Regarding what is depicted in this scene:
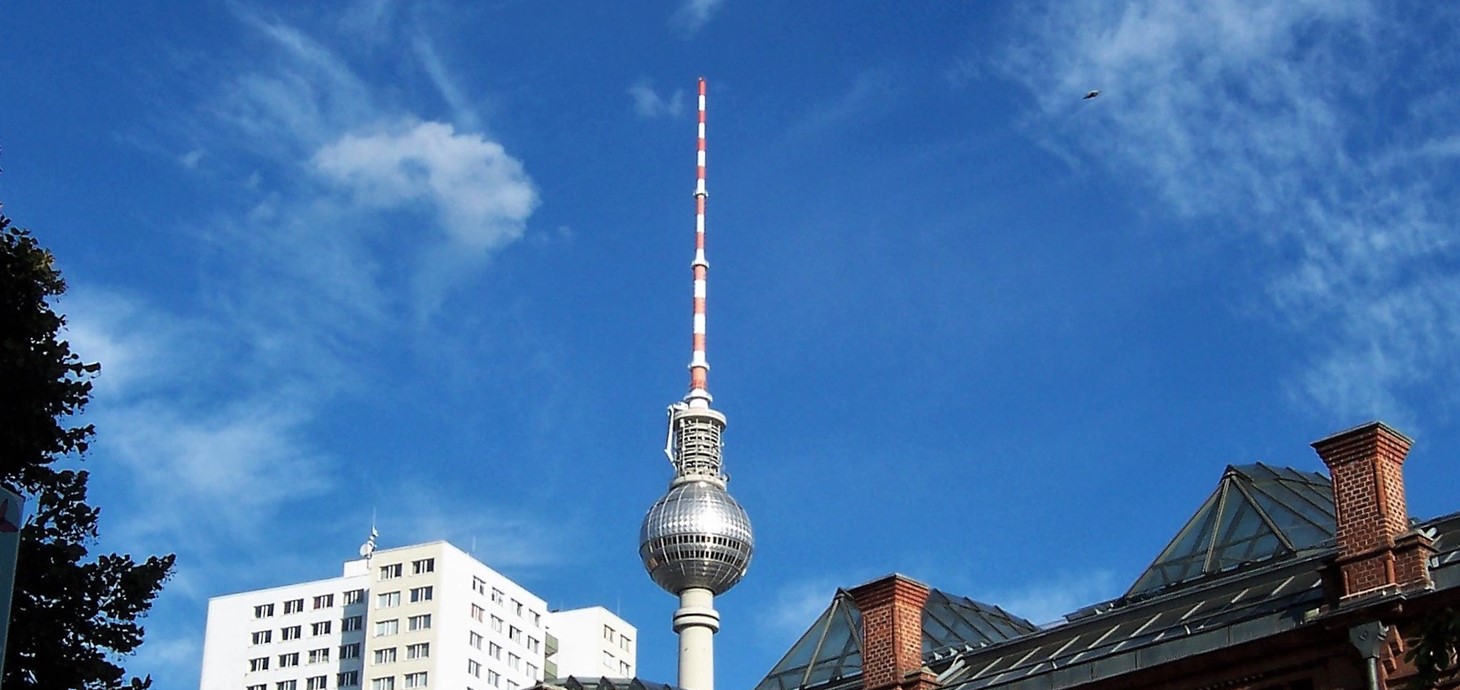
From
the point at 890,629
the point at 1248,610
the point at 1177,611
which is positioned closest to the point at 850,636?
the point at 890,629

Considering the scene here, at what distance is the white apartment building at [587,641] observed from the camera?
526ft

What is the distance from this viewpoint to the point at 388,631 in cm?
14650

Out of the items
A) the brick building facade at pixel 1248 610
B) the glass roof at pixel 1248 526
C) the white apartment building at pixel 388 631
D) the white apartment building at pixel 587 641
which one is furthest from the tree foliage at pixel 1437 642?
the white apartment building at pixel 587 641

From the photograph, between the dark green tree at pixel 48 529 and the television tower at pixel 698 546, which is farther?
the television tower at pixel 698 546

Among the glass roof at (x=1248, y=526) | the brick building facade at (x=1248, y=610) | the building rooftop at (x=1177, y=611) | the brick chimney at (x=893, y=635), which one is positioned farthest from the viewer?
the glass roof at (x=1248, y=526)

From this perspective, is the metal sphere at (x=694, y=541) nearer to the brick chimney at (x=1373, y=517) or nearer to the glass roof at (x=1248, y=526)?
the glass roof at (x=1248, y=526)

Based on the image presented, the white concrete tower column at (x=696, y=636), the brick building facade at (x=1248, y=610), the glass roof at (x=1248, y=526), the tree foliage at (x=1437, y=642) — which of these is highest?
the white concrete tower column at (x=696, y=636)

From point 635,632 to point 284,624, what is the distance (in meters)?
30.5

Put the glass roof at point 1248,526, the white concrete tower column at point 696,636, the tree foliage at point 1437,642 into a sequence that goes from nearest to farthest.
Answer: the tree foliage at point 1437,642, the glass roof at point 1248,526, the white concrete tower column at point 696,636

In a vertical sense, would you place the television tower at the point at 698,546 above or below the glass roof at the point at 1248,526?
above

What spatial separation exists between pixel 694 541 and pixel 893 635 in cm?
9225

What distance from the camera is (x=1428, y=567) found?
30266 mm

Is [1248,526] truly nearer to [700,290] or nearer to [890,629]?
[890,629]

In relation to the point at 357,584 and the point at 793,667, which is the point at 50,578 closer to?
the point at 793,667
